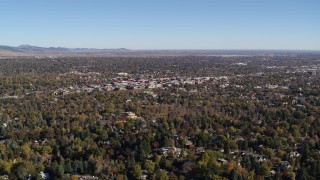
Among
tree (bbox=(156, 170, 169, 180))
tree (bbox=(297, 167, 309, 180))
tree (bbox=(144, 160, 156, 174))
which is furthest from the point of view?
tree (bbox=(144, 160, 156, 174))

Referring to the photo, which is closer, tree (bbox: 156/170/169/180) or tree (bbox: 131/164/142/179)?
tree (bbox: 156/170/169/180)

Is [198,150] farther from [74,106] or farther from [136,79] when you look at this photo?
[136,79]

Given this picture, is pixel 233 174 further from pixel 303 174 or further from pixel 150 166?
pixel 150 166

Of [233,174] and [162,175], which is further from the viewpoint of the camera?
[233,174]

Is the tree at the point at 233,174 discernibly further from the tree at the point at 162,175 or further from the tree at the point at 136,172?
the tree at the point at 136,172

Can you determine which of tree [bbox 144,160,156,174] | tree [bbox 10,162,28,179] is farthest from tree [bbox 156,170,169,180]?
tree [bbox 10,162,28,179]

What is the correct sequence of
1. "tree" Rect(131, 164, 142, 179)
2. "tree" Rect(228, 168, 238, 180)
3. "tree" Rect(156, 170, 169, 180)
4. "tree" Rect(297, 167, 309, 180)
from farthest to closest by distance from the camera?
"tree" Rect(131, 164, 142, 179)
"tree" Rect(297, 167, 309, 180)
"tree" Rect(228, 168, 238, 180)
"tree" Rect(156, 170, 169, 180)

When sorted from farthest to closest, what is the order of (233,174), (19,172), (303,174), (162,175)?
(303,174), (19,172), (233,174), (162,175)

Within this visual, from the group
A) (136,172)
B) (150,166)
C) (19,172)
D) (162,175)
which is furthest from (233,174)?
(19,172)

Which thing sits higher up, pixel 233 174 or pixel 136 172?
pixel 233 174

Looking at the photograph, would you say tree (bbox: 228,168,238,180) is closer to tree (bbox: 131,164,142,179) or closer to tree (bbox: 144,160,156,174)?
tree (bbox: 144,160,156,174)

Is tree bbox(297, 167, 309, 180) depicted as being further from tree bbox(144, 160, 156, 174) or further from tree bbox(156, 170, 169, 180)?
tree bbox(144, 160, 156, 174)
